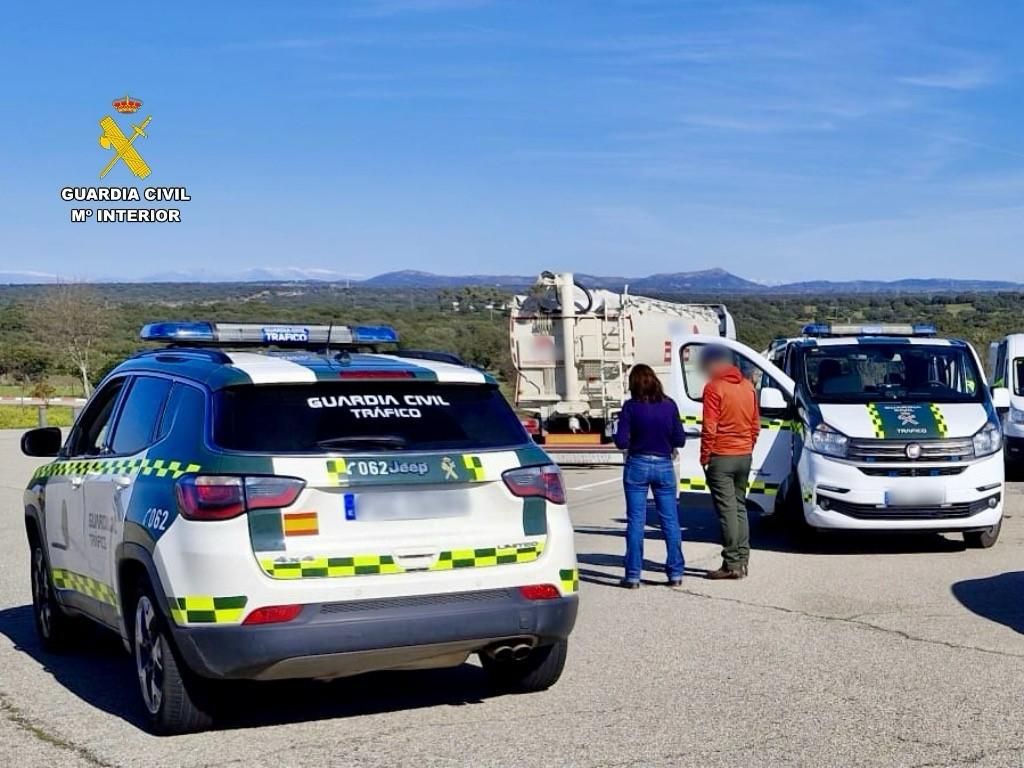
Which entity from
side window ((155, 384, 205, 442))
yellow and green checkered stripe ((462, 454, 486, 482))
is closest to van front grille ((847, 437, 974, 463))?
yellow and green checkered stripe ((462, 454, 486, 482))

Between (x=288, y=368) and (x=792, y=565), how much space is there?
21.0 feet

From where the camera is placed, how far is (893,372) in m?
13.0

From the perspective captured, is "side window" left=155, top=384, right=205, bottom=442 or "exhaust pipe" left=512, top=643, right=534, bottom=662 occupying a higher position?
"side window" left=155, top=384, right=205, bottom=442

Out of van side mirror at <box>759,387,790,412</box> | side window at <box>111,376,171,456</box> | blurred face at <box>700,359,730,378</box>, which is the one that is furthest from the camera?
van side mirror at <box>759,387,790,412</box>

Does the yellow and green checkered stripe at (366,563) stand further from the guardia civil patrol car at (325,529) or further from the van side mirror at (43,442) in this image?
the van side mirror at (43,442)

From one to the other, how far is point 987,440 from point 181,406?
26.2 feet

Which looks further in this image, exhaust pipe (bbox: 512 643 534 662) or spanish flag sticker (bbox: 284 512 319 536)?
exhaust pipe (bbox: 512 643 534 662)

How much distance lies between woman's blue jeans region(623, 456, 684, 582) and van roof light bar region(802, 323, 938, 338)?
13.3 feet

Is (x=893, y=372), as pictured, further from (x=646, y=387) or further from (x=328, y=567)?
(x=328, y=567)

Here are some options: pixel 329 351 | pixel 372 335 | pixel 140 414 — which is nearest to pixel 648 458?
pixel 372 335

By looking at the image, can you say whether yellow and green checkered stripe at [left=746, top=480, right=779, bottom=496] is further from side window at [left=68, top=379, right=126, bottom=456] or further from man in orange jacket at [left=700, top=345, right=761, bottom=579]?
side window at [left=68, top=379, right=126, bottom=456]

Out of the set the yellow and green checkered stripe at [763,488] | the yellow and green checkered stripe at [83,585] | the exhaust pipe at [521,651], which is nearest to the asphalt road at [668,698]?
the exhaust pipe at [521,651]

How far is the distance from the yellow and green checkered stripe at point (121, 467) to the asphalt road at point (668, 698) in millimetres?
1138

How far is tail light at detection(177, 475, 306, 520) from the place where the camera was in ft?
19.6
